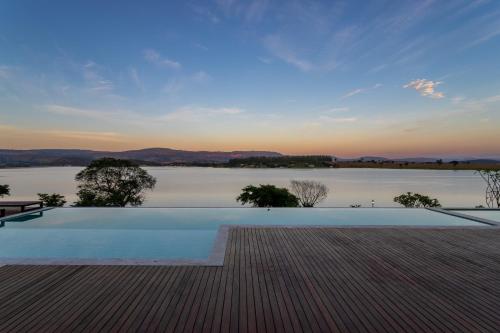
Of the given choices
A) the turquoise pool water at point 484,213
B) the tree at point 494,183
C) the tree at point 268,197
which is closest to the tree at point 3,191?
the tree at point 268,197

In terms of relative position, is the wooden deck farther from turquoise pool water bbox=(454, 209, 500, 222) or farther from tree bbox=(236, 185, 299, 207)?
tree bbox=(236, 185, 299, 207)

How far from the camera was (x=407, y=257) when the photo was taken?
3.49 meters

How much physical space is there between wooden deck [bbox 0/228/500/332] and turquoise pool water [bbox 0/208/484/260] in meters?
0.84

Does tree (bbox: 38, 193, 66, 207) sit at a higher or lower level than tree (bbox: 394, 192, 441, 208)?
lower

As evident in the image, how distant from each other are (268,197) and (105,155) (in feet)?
44.2

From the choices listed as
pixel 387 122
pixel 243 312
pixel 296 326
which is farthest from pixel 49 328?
pixel 387 122

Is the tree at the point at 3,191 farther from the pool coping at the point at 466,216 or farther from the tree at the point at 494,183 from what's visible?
the tree at the point at 494,183

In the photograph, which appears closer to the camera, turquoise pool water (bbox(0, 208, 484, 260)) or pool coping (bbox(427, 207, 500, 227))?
turquoise pool water (bbox(0, 208, 484, 260))

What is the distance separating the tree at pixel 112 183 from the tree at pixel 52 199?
1.55 meters

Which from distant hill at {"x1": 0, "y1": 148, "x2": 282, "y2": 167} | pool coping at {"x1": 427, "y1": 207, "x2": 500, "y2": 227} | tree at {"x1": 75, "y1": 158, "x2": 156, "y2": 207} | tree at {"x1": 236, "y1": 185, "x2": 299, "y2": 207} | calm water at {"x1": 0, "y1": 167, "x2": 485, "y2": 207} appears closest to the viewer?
pool coping at {"x1": 427, "y1": 207, "x2": 500, "y2": 227}

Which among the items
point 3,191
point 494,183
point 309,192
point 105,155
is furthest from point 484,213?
point 3,191

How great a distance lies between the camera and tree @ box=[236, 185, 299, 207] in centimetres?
1714

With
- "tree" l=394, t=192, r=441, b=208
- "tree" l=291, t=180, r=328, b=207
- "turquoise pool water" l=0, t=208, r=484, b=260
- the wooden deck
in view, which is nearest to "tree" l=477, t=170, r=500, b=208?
"tree" l=394, t=192, r=441, b=208

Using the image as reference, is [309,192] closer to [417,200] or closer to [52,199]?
[417,200]
